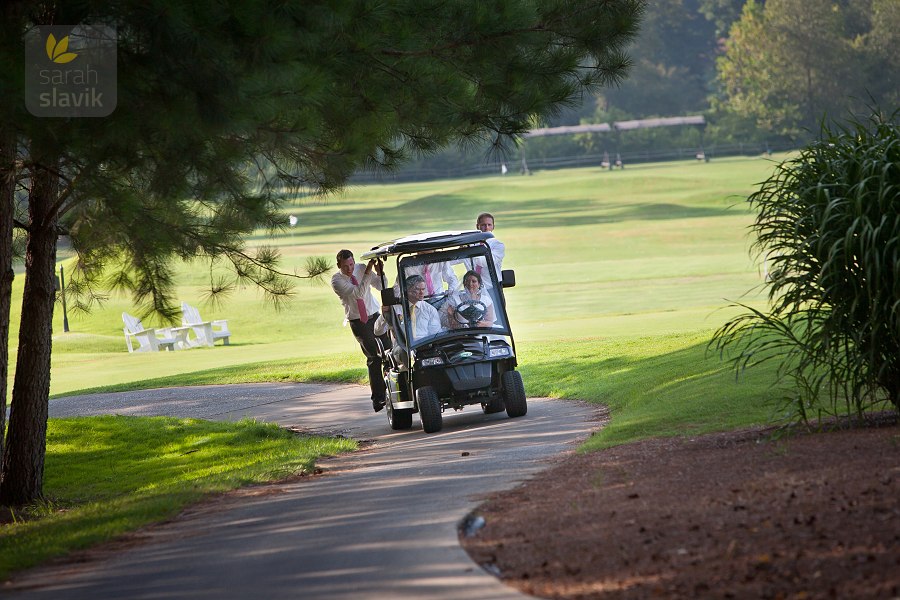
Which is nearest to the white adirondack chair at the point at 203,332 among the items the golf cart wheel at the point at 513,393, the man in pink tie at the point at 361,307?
the man in pink tie at the point at 361,307

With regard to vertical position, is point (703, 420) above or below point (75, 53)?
below

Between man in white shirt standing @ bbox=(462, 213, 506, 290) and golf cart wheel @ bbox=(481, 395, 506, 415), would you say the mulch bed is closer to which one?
man in white shirt standing @ bbox=(462, 213, 506, 290)

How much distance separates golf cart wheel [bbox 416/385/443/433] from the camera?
11195 millimetres

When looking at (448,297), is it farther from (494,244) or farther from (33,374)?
(33,374)

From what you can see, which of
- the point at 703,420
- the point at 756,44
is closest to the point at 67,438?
the point at 703,420

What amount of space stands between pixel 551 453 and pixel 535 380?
588 cm

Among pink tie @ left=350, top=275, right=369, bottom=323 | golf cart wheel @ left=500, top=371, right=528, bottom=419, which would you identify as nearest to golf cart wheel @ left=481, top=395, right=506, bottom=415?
golf cart wheel @ left=500, top=371, right=528, bottom=419

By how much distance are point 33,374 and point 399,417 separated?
139 inches

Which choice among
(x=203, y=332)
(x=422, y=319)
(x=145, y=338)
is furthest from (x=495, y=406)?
(x=145, y=338)

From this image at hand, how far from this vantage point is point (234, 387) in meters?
17.8

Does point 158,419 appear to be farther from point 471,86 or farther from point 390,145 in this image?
point 471,86

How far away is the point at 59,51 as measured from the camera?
7.51m

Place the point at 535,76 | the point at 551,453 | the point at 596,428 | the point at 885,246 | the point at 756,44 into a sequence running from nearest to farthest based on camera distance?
the point at 885,246 < the point at 551,453 < the point at 596,428 < the point at 535,76 < the point at 756,44

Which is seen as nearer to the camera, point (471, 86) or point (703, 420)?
point (703, 420)
